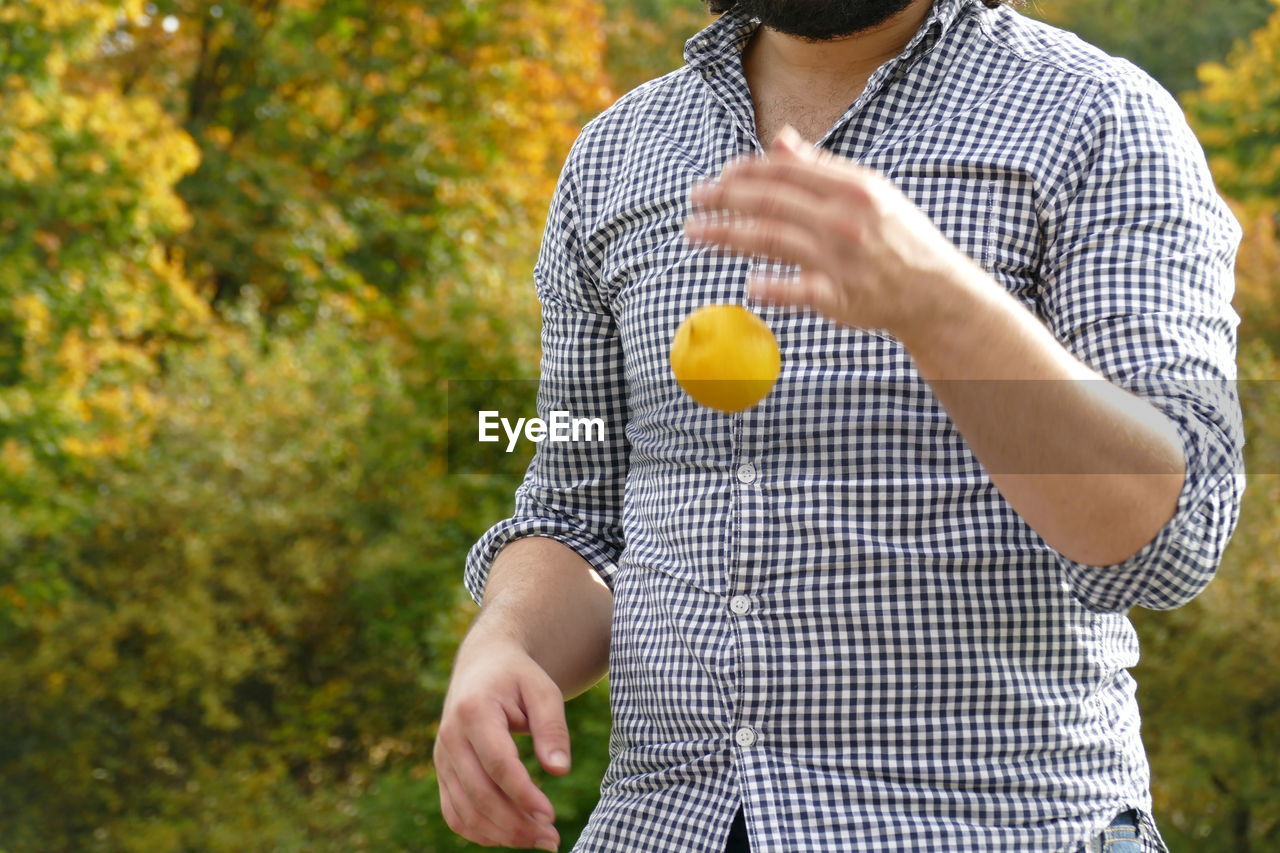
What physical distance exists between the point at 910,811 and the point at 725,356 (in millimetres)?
494

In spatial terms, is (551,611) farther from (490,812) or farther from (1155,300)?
(1155,300)

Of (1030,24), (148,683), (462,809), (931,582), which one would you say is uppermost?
(1030,24)

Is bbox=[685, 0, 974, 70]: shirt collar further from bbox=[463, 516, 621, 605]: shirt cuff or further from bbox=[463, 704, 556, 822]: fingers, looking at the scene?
bbox=[463, 704, 556, 822]: fingers

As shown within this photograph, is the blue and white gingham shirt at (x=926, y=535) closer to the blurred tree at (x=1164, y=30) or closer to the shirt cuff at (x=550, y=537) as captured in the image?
the shirt cuff at (x=550, y=537)

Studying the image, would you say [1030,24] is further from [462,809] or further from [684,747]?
[462,809]

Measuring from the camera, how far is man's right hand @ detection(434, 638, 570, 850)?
1.44 m

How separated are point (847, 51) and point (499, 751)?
0.90 meters

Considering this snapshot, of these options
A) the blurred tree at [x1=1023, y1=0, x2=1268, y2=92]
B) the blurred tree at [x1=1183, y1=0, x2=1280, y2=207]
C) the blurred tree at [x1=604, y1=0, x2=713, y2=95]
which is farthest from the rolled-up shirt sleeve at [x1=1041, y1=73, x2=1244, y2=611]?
the blurred tree at [x1=604, y1=0, x2=713, y2=95]

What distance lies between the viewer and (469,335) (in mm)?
5742

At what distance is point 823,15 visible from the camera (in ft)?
5.19

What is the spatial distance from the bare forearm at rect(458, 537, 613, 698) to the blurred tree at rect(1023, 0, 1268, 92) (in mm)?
6473

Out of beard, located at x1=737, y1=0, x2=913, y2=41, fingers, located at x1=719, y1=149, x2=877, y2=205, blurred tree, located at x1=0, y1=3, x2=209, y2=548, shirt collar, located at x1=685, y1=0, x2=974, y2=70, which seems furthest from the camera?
blurred tree, located at x1=0, y1=3, x2=209, y2=548

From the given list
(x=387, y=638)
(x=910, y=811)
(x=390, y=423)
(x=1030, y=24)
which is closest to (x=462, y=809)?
(x=910, y=811)

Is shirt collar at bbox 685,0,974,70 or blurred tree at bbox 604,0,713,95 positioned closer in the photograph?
shirt collar at bbox 685,0,974,70
